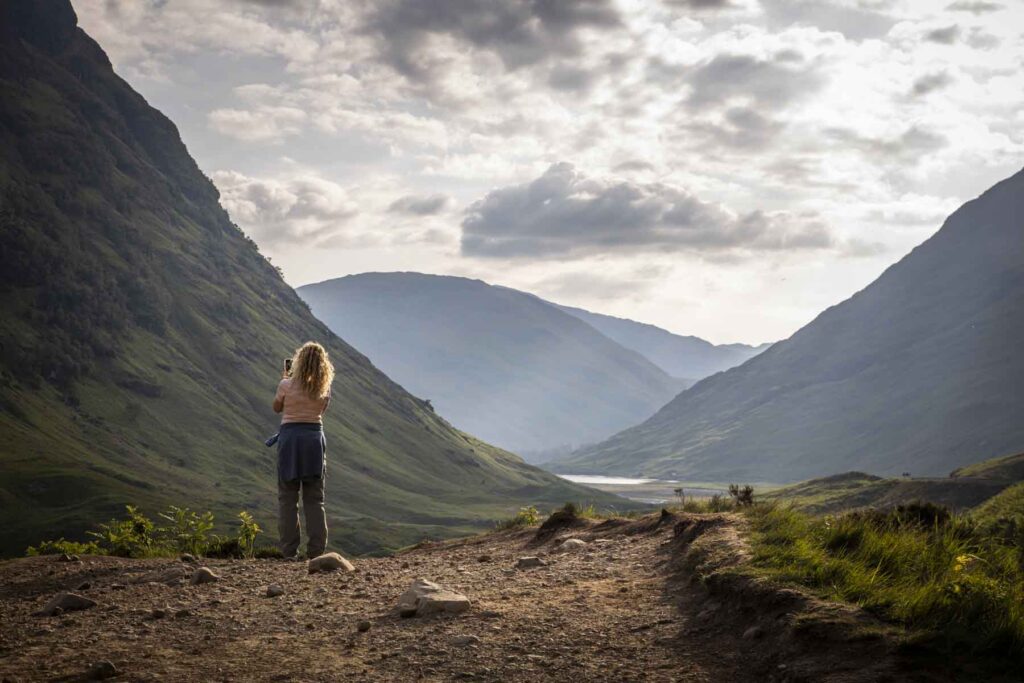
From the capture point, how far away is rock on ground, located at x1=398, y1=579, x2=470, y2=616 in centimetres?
1014

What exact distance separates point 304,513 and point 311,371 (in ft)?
9.39

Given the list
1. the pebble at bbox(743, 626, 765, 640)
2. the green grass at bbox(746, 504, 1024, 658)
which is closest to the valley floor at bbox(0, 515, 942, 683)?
the pebble at bbox(743, 626, 765, 640)

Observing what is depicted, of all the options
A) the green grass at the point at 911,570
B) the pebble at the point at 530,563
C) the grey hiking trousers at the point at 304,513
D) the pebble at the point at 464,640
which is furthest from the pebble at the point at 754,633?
the grey hiking trousers at the point at 304,513

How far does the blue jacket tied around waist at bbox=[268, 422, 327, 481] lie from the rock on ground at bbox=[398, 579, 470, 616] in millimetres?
6126

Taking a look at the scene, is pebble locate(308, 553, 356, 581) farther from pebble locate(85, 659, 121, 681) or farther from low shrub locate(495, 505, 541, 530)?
low shrub locate(495, 505, 541, 530)

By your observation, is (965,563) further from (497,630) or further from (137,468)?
(137,468)

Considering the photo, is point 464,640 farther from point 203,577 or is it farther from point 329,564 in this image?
point 329,564

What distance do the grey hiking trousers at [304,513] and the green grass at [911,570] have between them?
8598 millimetres

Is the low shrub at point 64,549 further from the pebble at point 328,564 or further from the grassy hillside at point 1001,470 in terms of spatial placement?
the grassy hillside at point 1001,470

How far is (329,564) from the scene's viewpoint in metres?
14.1

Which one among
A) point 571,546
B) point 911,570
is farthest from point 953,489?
point 911,570

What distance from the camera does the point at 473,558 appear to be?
1599cm

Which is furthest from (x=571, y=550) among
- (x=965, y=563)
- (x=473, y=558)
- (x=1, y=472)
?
(x=1, y=472)

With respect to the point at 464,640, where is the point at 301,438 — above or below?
above
